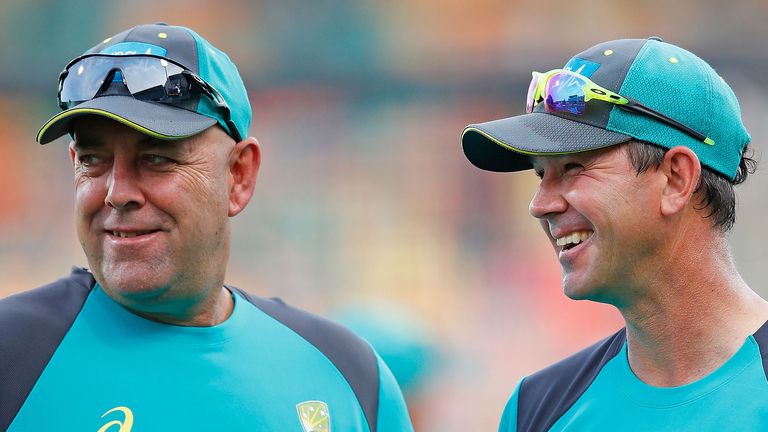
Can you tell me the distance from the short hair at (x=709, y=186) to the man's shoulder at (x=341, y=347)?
1.02 m

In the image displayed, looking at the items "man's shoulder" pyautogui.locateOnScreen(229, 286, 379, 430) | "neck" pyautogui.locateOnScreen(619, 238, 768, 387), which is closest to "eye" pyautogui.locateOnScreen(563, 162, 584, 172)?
"neck" pyautogui.locateOnScreen(619, 238, 768, 387)

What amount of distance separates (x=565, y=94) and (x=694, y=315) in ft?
2.28

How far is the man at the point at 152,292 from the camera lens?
8.59ft

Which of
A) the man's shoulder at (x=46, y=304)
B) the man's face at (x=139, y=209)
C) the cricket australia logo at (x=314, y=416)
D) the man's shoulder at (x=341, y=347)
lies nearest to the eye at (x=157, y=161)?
the man's face at (x=139, y=209)

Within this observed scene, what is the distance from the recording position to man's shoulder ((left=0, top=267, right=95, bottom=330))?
2627mm

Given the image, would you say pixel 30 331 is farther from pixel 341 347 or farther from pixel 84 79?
pixel 341 347

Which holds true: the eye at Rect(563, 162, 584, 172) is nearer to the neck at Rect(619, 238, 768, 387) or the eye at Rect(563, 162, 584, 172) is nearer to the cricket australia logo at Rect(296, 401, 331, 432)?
the neck at Rect(619, 238, 768, 387)

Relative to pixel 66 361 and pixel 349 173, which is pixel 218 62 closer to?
pixel 66 361

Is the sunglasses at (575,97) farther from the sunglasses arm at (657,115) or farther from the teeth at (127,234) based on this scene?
the teeth at (127,234)

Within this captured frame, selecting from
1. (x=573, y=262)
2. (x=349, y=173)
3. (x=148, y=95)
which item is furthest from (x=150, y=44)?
(x=349, y=173)

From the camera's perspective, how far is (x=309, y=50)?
34.7 ft

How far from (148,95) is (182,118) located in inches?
4.4

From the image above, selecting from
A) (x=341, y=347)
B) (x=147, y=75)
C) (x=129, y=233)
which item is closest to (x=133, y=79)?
(x=147, y=75)

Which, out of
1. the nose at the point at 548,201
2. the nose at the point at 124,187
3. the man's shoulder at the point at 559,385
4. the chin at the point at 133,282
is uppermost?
the nose at the point at 124,187
